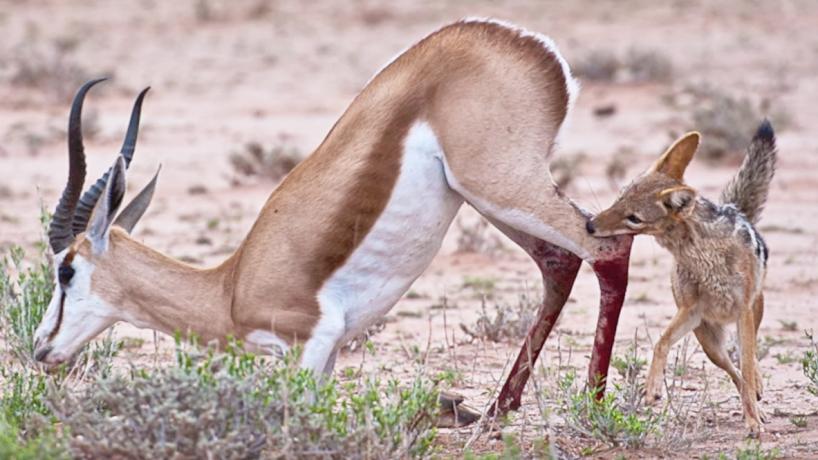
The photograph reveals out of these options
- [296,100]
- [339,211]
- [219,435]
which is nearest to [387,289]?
[339,211]

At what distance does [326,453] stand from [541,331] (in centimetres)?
200

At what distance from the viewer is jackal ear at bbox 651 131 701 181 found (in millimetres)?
7344

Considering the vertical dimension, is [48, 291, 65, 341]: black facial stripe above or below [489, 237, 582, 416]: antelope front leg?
below

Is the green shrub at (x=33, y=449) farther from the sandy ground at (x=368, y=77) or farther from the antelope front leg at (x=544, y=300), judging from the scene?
Answer: the antelope front leg at (x=544, y=300)

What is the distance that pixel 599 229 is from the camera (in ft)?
22.9

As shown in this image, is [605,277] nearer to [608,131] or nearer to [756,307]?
[756,307]

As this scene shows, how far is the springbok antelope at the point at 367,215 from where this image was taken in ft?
22.3

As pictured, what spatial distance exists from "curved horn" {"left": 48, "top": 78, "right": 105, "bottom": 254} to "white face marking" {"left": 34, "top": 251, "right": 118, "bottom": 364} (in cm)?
9

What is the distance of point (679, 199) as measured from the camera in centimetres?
729

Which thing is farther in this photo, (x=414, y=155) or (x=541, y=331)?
(x=541, y=331)

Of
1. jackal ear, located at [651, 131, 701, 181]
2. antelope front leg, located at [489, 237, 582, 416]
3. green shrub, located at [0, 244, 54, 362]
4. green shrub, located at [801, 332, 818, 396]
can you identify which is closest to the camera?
jackal ear, located at [651, 131, 701, 181]

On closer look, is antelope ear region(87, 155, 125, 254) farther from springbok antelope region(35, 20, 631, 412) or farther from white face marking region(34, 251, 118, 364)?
white face marking region(34, 251, 118, 364)

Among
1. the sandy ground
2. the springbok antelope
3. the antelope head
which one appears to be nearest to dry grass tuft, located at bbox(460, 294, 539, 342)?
the sandy ground

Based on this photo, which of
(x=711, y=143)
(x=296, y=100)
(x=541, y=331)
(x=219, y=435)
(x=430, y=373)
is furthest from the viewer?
(x=296, y=100)
